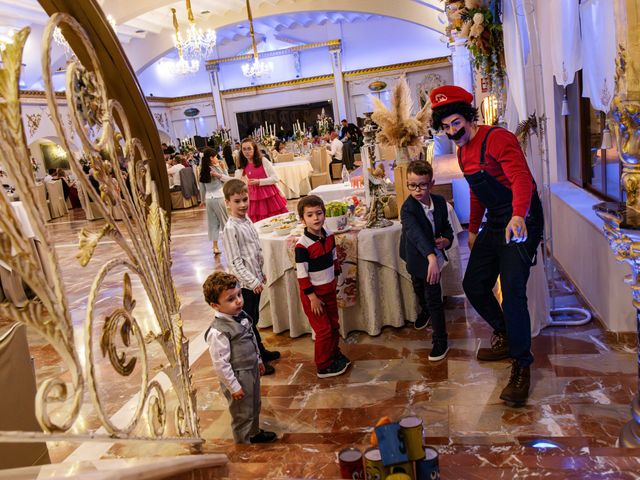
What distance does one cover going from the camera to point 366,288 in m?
4.02

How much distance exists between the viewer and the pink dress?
5.55 m

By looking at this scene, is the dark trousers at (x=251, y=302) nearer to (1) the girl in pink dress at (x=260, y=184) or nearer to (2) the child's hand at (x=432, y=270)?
(2) the child's hand at (x=432, y=270)

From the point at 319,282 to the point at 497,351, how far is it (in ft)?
3.76

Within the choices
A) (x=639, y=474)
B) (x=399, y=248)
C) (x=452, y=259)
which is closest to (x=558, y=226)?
(x=452, y=259)

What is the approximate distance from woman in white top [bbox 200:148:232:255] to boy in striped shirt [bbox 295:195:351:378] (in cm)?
351

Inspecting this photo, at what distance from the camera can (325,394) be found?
129 inches

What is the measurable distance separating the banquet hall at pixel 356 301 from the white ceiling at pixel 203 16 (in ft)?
22.3

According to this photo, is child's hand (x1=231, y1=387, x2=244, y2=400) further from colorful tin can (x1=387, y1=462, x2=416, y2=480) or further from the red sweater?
the red sweater

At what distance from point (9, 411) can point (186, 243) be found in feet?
21.9

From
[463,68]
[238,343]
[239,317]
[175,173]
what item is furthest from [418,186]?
[175,173]

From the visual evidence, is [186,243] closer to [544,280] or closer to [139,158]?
[544,280]

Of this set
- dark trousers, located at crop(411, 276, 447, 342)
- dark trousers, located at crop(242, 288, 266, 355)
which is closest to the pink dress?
dark trousers, located at crop(242, 288, 266, 355)

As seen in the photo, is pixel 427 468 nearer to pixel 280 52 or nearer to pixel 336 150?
pixel 336 150

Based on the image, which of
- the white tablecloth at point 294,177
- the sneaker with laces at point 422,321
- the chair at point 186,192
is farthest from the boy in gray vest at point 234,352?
the chair at point 186,192
